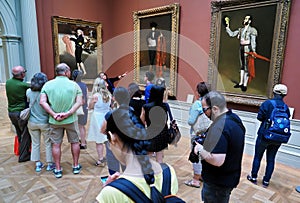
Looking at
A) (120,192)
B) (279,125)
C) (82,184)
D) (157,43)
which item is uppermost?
(157,43)

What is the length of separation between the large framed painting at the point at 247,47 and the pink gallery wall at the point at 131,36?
5.9 inches

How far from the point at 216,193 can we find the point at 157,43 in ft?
14.2

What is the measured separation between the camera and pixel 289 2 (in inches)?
133

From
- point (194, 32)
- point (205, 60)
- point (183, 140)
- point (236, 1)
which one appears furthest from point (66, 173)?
point (236, 1)

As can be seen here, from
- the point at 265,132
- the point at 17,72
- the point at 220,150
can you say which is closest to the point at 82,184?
the point at 17,72

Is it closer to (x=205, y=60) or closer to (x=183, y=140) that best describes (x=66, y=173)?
(x=183, y=140)

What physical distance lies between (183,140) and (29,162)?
10.4 feet

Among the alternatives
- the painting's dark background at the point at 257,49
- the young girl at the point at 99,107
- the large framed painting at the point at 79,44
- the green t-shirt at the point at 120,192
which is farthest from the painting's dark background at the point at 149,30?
the green t-shirt at the point at 120,192

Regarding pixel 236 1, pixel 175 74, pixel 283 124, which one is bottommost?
pixel 283 124

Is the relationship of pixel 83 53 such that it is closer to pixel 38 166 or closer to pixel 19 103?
pixel 19 103

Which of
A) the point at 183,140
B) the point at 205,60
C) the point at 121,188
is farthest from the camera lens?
the point at 183,140

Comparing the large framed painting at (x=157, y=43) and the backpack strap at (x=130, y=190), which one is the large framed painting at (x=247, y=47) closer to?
the large framed painting at (x=157, y=43)

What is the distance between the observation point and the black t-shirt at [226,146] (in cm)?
151

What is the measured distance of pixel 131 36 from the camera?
19.6 ft
